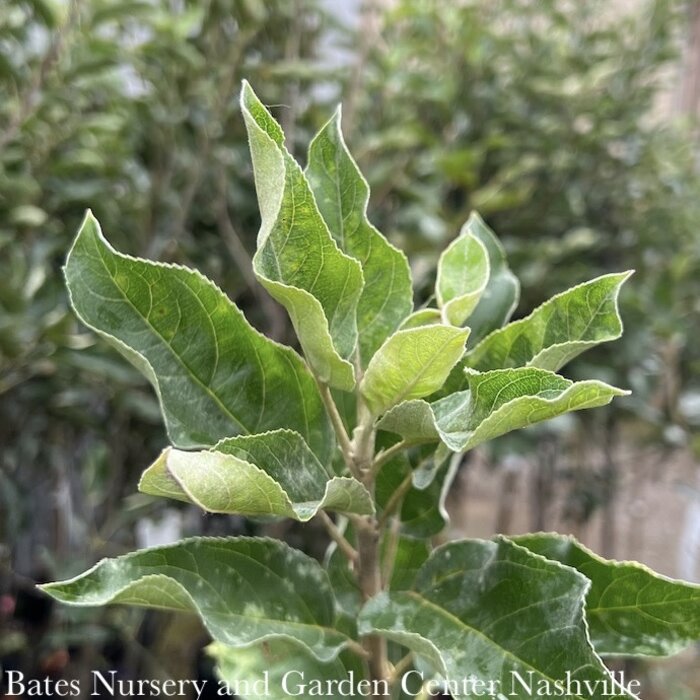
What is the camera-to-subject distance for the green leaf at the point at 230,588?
31cm

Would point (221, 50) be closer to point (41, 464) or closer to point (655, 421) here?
point (41, 464)

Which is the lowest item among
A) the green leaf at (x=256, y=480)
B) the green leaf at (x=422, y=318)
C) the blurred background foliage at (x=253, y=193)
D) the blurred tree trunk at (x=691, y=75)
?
the green leaf at (x=256, y=480)

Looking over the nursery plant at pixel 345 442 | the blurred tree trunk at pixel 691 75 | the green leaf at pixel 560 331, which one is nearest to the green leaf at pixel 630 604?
the nursery plant at pixel 345 442

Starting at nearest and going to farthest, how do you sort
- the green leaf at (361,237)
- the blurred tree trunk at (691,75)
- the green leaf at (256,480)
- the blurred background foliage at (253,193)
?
the green leaf at (256,480)
the green leaf at (361,237)
the blurred background foliage at (253,193)
the blurred tree trunk at (691,75)

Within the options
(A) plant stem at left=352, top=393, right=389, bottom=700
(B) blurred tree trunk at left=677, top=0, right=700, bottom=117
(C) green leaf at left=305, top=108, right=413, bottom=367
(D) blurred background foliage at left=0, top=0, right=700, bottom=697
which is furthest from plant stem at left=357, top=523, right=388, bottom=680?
(B) blurred tree trunk at left=677, top=0, right=700, bottom=117

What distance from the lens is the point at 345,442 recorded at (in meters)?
0.38

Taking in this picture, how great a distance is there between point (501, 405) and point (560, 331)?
0.27 ft

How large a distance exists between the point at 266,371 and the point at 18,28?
638 mm

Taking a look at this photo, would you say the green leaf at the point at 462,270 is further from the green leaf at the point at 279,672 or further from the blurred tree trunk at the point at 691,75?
the blurred tree trunk at the point at 691,75

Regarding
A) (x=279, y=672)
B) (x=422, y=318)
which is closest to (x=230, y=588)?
(x=279, y=672)

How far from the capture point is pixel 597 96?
1201 millimetres

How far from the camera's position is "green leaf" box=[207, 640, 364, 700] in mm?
392

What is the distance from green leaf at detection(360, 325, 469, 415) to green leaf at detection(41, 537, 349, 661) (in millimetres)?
117

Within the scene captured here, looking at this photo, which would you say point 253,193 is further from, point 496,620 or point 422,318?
point 496,620
